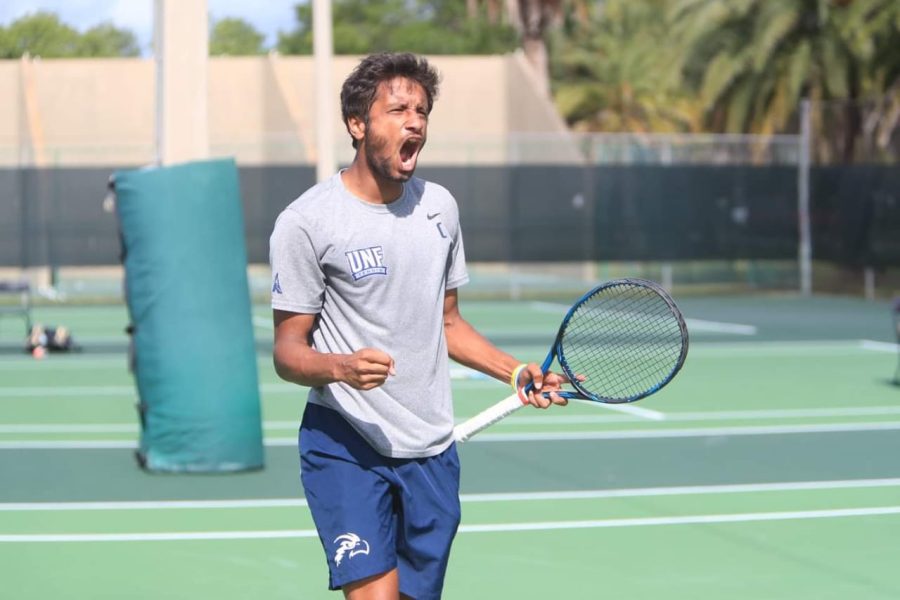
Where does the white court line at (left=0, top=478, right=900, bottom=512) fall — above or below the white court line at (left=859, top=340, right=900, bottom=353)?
above

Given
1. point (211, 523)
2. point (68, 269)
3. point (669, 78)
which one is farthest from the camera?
point (669, 78)

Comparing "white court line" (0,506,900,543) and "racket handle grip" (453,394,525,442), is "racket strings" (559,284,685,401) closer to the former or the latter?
→ "racket handle grip" (453,394,525,442)

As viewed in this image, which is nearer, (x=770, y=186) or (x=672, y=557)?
(x=672, y=557)

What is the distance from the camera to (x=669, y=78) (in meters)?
30.8

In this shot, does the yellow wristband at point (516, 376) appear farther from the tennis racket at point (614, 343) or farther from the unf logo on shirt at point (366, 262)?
the unf logo on shirt at point (366, 262)

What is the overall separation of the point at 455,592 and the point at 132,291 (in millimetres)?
3650

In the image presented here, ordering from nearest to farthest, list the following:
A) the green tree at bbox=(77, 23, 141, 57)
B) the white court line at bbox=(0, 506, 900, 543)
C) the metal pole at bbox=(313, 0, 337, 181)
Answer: the white court line at bbox=(0, 506, 900, 543), the metal pole at bbox=(313, 0, 337, 181), the green tree at bbox=(77, 23, 141, 57)

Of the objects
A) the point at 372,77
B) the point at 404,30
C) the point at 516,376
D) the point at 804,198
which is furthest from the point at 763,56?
the point at 372,77

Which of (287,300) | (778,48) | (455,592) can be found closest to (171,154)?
(455,592)

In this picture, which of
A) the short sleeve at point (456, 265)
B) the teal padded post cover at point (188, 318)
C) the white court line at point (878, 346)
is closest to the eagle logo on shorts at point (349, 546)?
the short sleeve at point (456, 265)

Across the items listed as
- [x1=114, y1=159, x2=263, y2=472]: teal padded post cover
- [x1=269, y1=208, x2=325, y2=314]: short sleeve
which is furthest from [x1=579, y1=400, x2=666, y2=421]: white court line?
[x1=269, y1=208, x2=325, y2=314]: short sleeve

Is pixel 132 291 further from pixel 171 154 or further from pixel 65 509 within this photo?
pixel 65 509

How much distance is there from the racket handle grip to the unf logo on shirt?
0.52 m

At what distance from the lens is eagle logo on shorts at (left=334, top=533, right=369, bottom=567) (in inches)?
166
